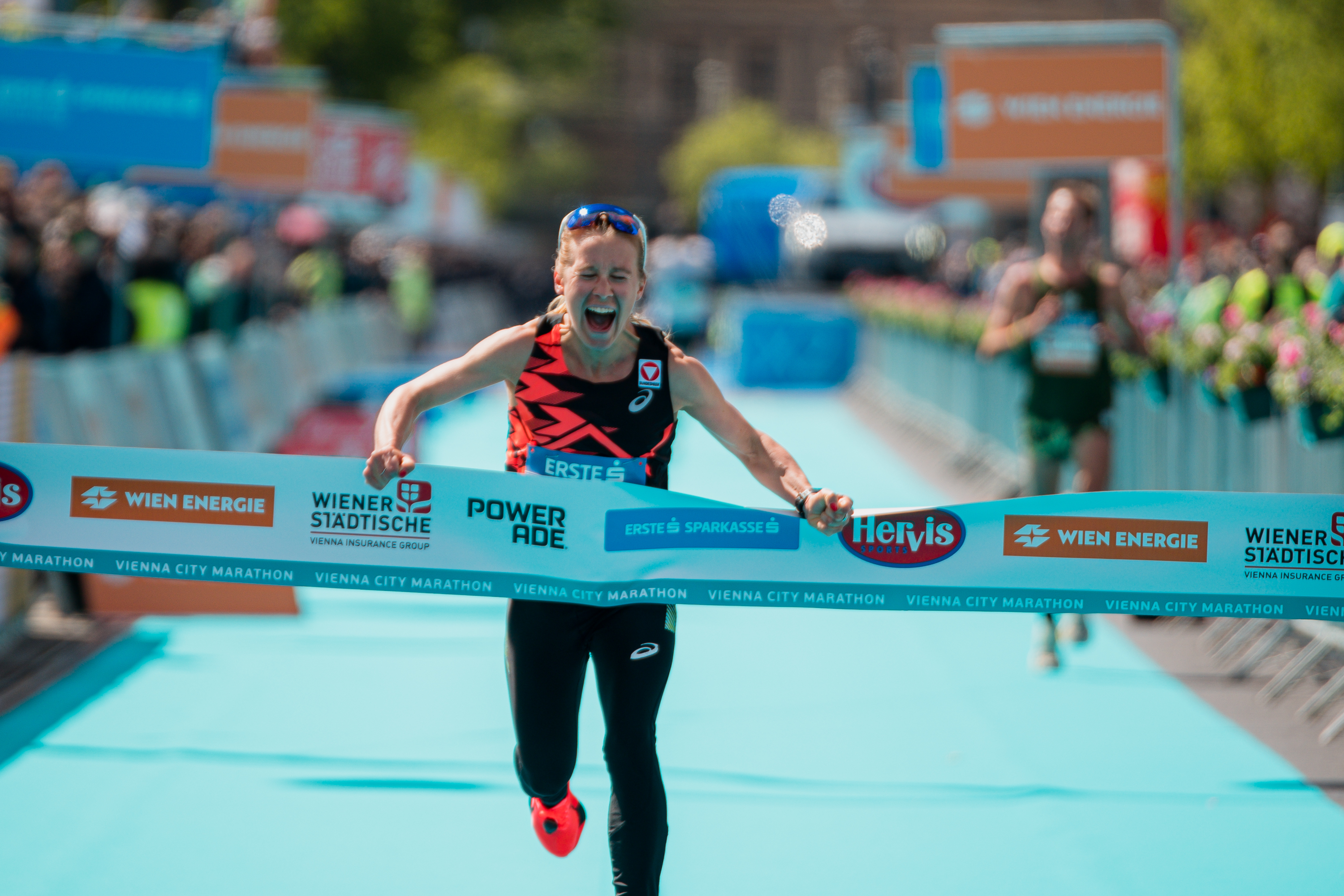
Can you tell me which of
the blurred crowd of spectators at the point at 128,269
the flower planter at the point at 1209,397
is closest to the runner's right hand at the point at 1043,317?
→ the flower planter at the point at 1209,397

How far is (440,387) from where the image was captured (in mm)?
4219

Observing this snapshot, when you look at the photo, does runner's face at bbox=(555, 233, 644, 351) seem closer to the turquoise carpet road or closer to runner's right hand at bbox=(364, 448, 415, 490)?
runner's right hand at bbox=(364, 448, 415, 490)

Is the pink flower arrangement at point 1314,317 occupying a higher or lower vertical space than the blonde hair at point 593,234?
lower

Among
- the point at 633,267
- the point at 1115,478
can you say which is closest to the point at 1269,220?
the point at 1115,478

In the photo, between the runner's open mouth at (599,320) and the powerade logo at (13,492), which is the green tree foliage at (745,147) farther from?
the runner's open mouth at (599,320)

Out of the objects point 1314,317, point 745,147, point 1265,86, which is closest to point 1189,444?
point 1314,317

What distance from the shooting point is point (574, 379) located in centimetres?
411

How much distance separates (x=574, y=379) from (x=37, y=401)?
497 cm

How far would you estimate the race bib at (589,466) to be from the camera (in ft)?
13.9

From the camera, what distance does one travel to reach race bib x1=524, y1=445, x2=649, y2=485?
4223 millimetres

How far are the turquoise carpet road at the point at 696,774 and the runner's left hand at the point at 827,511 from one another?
1.33 meters

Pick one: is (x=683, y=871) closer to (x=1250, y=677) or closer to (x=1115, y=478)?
(x=1250, y=677)

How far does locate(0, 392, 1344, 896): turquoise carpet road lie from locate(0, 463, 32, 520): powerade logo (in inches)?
42.5

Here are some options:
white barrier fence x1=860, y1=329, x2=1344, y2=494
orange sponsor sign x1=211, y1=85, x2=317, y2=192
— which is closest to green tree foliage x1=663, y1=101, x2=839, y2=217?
orange sponsor sign x1=211, y1=85, x2=317, y2=192
